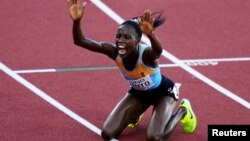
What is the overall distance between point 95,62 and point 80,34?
87.8 inches

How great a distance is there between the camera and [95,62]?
7.86 m

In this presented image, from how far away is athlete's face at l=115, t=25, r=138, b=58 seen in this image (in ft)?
18.3

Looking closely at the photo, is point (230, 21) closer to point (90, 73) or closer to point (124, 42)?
point (90, 73)

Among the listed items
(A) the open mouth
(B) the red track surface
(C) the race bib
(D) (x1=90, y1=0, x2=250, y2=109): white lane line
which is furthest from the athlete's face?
(D) (x1=90, y1=0, x2=250, y2=109): white lane line

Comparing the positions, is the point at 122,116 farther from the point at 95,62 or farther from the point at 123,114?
the point at 95,62

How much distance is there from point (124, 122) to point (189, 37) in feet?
9.58

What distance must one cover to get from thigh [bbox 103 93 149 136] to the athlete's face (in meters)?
0.67

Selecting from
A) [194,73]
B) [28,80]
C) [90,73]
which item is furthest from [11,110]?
[194,73]

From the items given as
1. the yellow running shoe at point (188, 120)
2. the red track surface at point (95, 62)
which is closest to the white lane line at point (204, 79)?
the red track surface at point (95, 62)

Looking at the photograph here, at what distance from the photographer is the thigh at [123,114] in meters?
5.90

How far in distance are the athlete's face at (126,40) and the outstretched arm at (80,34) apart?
23 cm

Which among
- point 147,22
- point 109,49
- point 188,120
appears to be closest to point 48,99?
point 109,49

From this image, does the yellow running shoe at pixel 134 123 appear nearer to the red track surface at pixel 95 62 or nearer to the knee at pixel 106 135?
the red track surface at pixel 95 62

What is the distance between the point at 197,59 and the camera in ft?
25.7
